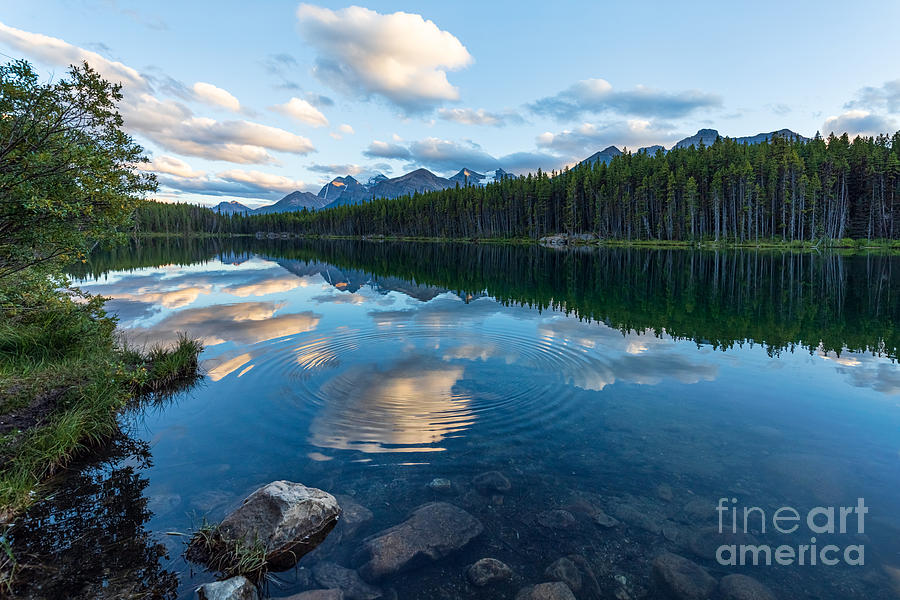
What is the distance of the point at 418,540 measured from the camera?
23.1ft

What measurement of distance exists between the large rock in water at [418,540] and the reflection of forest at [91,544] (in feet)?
9.25

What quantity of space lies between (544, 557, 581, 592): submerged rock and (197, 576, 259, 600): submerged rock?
4.33 meters

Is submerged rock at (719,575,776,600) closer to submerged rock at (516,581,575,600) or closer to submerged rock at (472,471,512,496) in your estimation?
submerged rock at (516,581,575,600)

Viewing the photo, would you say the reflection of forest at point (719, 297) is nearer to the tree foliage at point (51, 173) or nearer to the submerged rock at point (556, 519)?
the submerged rock at point (556, 519)

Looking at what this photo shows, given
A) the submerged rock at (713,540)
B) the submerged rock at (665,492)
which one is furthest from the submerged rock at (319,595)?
the submerged rock at (665,492)

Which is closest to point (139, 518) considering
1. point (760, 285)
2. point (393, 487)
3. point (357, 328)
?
point (393, 487)

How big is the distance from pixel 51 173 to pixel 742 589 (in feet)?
46.2

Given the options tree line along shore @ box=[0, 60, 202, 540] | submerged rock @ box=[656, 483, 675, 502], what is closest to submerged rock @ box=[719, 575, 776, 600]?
submerged rock @ box=[656, 483, 675, 502]

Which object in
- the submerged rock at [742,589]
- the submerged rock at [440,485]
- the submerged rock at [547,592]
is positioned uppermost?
the submerged rock at [440,485]

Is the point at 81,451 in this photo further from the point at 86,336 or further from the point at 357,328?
the point at 357,328

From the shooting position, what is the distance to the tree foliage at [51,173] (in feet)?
25.6

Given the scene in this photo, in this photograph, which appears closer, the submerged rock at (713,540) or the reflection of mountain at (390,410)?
the submerged rock at (713,540)

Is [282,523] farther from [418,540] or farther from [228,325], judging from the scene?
[228,325]

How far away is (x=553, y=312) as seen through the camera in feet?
87.7
